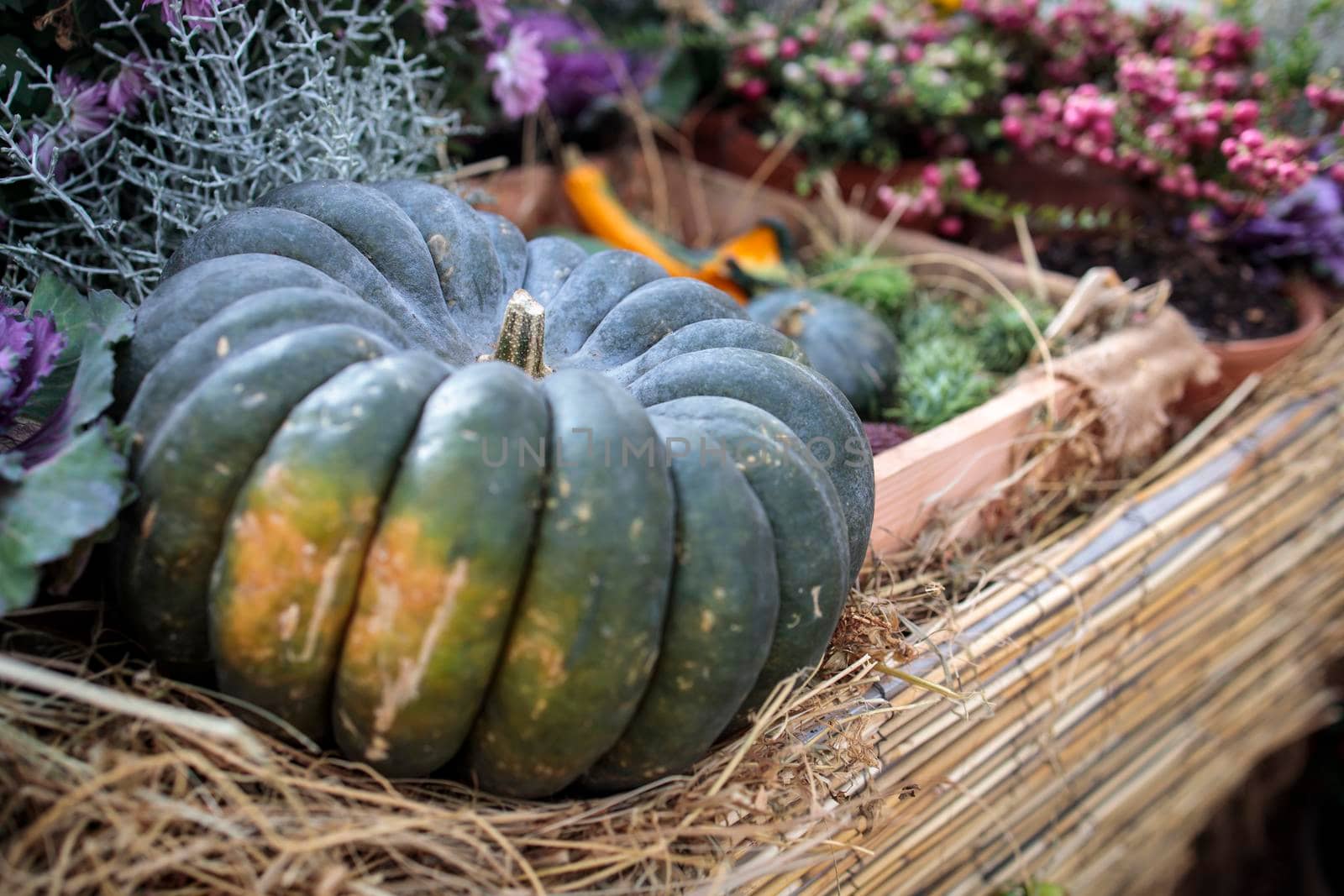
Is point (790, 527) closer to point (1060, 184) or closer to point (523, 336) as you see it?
point (523, 336)

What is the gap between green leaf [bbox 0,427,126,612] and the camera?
2.73 ft

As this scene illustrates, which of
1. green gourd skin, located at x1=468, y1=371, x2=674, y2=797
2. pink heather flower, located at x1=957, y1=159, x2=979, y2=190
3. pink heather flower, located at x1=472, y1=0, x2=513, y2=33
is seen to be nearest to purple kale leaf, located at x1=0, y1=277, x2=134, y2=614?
green gourd skin, located at x1=468, y1=371, x2=674, y2=797

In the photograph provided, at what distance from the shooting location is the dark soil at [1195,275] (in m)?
2.27

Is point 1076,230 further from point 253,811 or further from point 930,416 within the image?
point 253,811

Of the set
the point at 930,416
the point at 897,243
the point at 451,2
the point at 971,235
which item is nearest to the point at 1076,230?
the point at 971,235

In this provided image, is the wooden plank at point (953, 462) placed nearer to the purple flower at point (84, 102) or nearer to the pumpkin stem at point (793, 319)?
the pumpkin stem at point (793, 319)

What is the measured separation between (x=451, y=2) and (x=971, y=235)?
1.60 meters

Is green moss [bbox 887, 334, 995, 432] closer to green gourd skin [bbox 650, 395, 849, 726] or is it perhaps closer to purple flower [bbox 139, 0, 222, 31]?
green gourd skin [bbox 650, 395, 849, 726]

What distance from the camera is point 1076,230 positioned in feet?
8.34

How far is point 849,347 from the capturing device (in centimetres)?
190

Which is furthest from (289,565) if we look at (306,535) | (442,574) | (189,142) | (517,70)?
(517,70)

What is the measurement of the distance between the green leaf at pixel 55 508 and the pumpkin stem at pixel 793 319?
A: 4.26 feet

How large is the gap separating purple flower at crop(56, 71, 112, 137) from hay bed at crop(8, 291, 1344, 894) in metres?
0.71

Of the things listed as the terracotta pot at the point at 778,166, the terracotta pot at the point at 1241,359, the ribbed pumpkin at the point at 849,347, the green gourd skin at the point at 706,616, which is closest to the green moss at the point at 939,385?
the ribbed pumpkin at the point at 849,347
